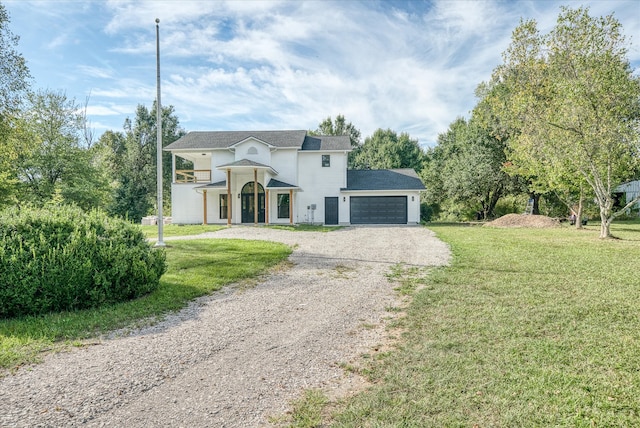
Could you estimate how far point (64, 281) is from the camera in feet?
16.9

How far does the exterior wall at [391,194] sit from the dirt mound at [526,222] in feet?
16.0

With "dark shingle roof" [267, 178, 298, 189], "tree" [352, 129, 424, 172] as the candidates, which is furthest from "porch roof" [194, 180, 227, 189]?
"tree" [352, 129, 424, 172]

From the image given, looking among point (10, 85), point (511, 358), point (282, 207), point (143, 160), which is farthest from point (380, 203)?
point (143, 160)

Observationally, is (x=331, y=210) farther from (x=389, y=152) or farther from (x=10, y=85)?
(x=10, y=85)

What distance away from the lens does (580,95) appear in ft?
43.3

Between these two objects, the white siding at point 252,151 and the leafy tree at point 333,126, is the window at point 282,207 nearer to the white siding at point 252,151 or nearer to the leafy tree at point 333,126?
the white siding at point 252,151

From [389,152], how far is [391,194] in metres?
16.6

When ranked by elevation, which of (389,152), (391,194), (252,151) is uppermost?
(389,152)

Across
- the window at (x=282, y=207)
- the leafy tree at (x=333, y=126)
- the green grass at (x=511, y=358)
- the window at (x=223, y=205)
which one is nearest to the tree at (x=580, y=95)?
the green grass at (x=511, y=358)

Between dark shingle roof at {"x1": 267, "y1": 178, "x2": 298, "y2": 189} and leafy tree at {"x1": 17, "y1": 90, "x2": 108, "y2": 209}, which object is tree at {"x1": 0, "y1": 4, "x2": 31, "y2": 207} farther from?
dark shingle roof at {"x1": 267, "y1": 178, "x2": 298, "y2": 189}

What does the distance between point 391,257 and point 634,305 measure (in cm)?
564

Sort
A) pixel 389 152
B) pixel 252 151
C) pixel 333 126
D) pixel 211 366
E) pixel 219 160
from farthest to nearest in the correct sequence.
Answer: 1. pixel 333 126
2. pixel 389 152
3. pixel 219 160
4. pixel 252 151
5. pixel 211 366

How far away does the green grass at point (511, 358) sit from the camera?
2703 millimetres

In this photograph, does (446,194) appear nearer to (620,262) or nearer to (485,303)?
(620,262)
